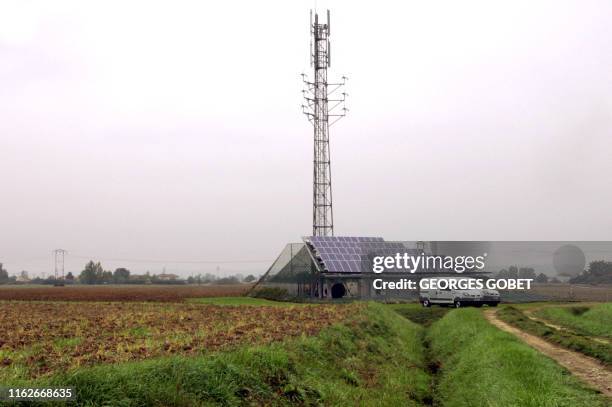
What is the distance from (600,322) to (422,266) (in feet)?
74.8

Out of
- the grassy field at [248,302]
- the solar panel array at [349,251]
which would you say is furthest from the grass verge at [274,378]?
the solar panel array at [349,251]

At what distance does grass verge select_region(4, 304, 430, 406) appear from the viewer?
10117 millimetres

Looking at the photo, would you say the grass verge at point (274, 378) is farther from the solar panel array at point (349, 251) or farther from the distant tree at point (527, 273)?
the distant tree at point (527, 273)

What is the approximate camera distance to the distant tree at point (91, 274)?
184000 millimetres

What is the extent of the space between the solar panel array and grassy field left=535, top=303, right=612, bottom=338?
16.6 m

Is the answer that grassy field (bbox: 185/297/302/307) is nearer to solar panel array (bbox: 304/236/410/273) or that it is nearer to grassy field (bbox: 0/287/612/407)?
solar panel array (bbox: 304/236/410/273)

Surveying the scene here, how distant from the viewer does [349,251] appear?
53.4 meters

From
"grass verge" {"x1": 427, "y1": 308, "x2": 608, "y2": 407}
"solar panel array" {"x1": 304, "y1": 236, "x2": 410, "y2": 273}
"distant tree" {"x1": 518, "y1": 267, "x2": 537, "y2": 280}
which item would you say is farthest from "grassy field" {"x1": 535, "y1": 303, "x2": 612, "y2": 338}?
"solar panel array" {"x1": 304, "y1": 236, "x2": 410, "y2": 273}

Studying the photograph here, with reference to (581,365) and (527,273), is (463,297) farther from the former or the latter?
(581,365)

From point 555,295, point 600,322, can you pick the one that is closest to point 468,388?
point 600,322

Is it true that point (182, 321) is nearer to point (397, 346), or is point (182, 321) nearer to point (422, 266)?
point (397, 346)

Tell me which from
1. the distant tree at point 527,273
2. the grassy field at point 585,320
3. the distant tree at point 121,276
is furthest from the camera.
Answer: the distant tree at point 121,276

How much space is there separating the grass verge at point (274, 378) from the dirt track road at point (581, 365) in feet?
14.1

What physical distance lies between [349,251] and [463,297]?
12.4m
